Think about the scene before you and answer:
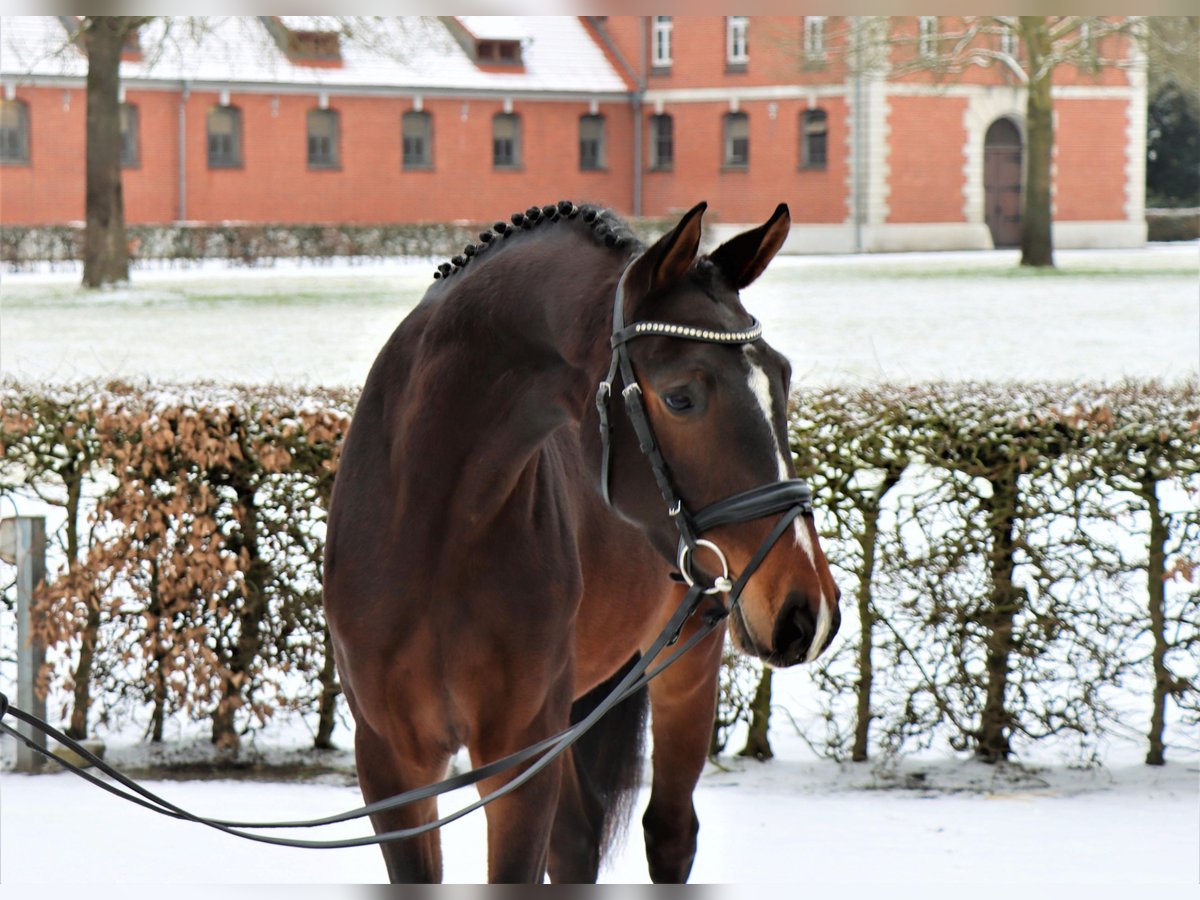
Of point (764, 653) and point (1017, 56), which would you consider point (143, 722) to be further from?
point (1017, 56)

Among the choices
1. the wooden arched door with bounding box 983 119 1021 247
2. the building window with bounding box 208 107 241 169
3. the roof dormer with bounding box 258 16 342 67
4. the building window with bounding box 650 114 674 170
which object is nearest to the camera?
the roof dormer with bounding box 258 16 342 67

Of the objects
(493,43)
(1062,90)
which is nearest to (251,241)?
(493,43)

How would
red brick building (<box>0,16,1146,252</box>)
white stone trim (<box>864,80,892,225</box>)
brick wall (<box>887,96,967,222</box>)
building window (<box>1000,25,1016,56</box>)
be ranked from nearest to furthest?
building window (<box>1000,25,1016,56</box>), red brick building (<box>0,16,1146,252</box>), white stone trim (<box>864,80,892,225</box>), brick wall (<box>887,96,967,222</box>)

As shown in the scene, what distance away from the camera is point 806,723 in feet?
19.9

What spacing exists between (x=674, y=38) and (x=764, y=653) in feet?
146

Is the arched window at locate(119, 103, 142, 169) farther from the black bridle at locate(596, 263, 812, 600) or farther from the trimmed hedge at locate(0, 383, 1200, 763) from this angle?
the black bridle at locate(596, 263, 812, 600)

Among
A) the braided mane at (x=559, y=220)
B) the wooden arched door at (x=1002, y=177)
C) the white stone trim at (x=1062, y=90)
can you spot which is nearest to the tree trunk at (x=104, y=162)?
the braided mane at (x=559, y=220)

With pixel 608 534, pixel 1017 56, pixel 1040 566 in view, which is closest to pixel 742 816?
pixel 1040 566

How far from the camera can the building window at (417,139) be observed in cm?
4297

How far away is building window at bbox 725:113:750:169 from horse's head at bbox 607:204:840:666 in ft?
141

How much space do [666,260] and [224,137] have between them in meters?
40.2

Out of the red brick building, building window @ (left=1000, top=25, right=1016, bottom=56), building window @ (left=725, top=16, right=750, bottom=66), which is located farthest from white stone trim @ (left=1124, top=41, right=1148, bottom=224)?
building window @ (left=725, top=16, right=750, bottom=66)

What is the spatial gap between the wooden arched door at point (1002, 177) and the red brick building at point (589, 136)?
2.2 inches

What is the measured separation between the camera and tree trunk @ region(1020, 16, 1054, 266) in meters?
30.4
